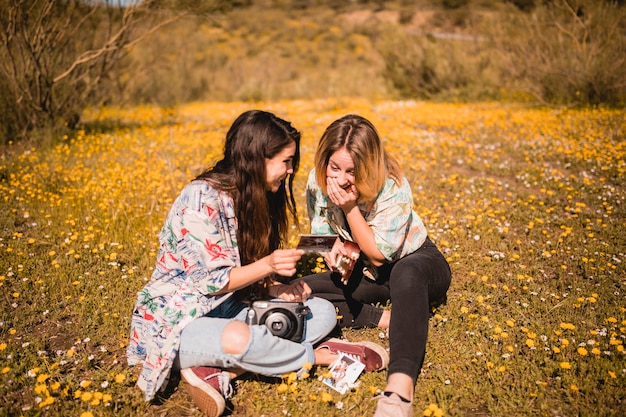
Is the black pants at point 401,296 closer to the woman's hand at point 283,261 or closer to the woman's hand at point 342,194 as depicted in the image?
the woman's hand at point 342,194

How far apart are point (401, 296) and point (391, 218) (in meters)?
0.52

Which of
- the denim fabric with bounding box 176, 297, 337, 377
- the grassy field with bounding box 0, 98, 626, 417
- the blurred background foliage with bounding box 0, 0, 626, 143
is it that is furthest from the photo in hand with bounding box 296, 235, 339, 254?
the blurred background foliage with bounding box 0, 0, 626, 143

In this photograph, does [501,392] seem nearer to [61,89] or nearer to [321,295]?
[321,295]

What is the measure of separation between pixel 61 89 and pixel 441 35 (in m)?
13.6

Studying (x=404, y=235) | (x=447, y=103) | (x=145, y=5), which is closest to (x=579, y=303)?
(x=404, y=235)

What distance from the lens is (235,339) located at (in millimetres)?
2348

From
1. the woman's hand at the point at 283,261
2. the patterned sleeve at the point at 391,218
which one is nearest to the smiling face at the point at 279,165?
the woman's hand at the point at 283,261

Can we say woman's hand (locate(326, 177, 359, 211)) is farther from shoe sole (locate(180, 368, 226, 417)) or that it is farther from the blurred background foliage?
the blurred background foliage

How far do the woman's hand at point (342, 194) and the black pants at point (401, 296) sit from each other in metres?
0.51

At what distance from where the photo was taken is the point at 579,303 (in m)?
3.27

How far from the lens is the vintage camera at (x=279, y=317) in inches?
102

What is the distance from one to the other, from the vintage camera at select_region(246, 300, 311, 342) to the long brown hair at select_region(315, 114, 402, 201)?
88 cm

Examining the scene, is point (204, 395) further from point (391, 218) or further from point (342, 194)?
point (391, 218)

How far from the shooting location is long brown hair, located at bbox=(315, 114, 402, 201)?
287cm
